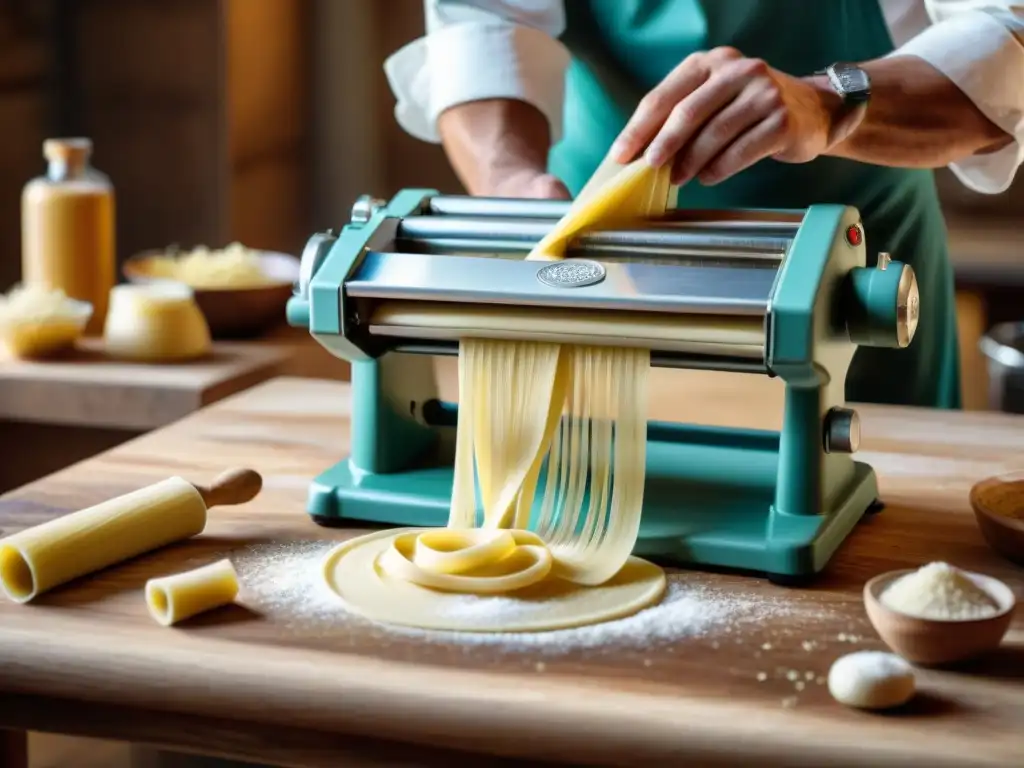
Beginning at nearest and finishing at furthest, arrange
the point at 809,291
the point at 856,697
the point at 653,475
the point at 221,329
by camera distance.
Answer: the point at 856,697 → the point at 809,291 → the point at 653,475 → the point at 221,329

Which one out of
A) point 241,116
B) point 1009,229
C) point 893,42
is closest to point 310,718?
point 893,42

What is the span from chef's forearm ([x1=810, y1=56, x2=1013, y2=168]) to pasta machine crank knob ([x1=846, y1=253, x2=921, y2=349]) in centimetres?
39

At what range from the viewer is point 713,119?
1288 mm

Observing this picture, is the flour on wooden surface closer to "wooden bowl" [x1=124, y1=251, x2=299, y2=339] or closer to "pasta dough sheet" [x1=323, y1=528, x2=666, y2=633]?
"pasta dough sheet" [x1=323, y1=528, x2=666, y2=633]

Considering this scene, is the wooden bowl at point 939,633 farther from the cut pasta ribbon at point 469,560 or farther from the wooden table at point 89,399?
the wooden table at point 89,399

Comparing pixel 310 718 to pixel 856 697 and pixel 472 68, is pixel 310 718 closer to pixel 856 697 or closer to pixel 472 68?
pixel 856 697

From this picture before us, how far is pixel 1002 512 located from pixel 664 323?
358 millimetres

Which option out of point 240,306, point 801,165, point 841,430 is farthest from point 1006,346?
point 841,430

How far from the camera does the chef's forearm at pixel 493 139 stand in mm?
1756

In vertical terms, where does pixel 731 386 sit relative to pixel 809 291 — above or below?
below

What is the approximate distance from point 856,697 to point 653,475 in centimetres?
44

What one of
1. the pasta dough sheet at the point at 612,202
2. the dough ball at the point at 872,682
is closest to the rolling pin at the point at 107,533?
the pasta dough sheet at the point at 612,202

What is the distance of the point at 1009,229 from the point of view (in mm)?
3822

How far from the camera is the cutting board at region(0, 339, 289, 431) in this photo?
6.49 ft
